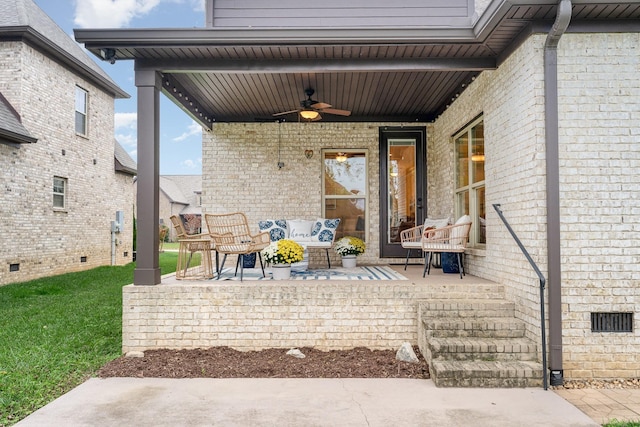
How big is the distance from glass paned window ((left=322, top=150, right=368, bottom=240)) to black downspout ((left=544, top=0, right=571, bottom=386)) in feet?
12.9

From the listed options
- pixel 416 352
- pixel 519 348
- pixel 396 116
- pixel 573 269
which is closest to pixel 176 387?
pixel 416 352

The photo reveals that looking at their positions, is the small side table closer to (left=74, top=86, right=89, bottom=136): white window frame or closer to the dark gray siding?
the dark gray siding

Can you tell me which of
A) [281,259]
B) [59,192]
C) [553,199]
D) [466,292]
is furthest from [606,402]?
[59,192]

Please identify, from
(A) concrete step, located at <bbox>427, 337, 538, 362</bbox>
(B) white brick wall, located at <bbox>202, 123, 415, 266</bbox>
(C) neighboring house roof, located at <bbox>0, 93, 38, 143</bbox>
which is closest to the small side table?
(B) white brick wall, located at <bbox>202, 123, 415, 266</bbox>

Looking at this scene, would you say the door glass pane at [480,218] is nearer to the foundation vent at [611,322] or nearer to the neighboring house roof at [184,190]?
the foundation vent at [611,322]

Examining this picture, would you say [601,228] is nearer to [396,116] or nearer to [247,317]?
[247,317]

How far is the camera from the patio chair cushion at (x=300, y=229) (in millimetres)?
6648

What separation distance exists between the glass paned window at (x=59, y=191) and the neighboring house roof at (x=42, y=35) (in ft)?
9.43

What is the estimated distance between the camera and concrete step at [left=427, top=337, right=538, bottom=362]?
349 cm

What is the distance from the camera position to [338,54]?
4.27 meters

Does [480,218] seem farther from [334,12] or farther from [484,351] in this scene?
[334,12]

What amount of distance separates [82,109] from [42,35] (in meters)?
2.49

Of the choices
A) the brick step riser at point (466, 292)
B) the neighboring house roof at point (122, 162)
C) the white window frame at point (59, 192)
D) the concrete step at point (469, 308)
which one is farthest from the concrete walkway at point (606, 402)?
the neighboring house roof at point (122, 162)

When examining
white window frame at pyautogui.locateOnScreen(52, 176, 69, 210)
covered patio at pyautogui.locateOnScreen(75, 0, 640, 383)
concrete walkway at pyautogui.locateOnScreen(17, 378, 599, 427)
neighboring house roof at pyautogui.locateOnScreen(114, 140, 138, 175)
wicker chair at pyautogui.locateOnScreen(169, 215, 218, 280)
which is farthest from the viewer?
neighboring house roof at pyautogui.locateOnScreen(114, 140, 138, 175)
